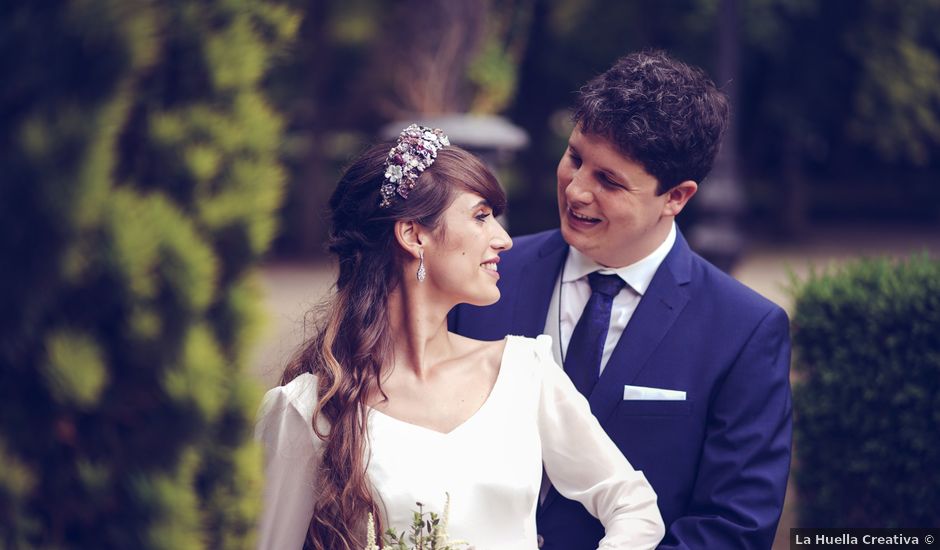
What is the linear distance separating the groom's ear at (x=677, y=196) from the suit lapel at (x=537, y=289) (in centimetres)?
43

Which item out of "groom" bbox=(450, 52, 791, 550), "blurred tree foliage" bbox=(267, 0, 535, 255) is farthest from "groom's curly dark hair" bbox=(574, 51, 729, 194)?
"blurred tree foliage" bbox=(267, 0, 535, 255)

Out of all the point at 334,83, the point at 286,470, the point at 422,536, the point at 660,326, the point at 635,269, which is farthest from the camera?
the point at 334,83

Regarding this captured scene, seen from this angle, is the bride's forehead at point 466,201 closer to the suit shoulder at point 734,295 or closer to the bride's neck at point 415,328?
the bride's neck at point 415,328

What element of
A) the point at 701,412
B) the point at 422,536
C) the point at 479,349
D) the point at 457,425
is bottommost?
the point at 422,536

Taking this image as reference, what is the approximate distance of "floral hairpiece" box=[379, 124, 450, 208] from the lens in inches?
121

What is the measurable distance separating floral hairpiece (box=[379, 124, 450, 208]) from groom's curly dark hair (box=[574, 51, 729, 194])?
0.61 metres

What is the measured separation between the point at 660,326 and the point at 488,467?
90cm

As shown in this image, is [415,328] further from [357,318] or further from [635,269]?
[635,269]

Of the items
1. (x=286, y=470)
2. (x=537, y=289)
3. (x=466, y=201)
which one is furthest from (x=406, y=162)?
(x=286, y=470)

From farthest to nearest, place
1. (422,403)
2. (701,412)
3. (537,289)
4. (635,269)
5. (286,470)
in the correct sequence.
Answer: (537,289), (635,269), (701,412), (422,403), (286,470)

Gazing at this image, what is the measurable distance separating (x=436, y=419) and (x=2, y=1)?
1788 mm

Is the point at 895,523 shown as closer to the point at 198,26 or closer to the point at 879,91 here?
the point at 198,26

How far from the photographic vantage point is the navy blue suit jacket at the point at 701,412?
3201mm

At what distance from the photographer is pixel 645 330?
346cm
